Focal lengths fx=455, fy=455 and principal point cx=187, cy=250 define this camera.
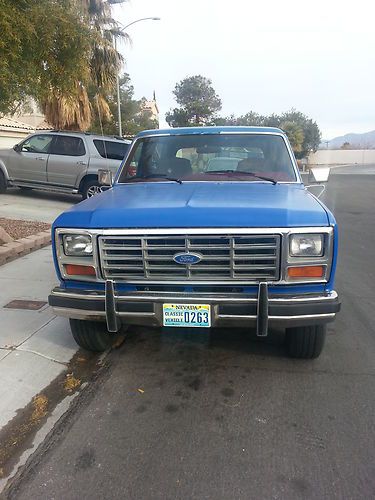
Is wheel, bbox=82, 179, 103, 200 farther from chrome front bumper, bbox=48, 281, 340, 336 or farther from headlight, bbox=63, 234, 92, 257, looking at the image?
chrome front bumper, bbox=48, 281, 340, 336

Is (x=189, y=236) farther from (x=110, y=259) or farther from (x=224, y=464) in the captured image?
(x=224, y=464)

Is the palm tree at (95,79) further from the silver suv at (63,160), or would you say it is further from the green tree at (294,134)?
the green tree at (294,134)

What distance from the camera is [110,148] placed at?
40.2 feet

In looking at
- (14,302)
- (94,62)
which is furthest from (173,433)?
(94,62)

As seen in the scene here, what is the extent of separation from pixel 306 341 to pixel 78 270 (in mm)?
1865

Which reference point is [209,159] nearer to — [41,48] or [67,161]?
[41,48]

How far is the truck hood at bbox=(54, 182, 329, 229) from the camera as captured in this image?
3039 millimetres

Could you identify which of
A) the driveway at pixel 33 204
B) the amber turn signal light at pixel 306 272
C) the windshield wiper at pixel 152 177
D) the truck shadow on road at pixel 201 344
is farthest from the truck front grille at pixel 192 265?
the driveway at pixel 33 204

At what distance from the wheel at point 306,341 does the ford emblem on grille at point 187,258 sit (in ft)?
3.48

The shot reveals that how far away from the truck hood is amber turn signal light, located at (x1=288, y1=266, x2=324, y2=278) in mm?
306

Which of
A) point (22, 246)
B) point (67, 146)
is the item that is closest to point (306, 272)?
point (22, 246)

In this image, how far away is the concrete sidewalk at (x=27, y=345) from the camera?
3.36m

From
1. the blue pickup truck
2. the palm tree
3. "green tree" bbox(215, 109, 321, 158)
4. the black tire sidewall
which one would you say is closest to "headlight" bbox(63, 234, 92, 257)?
the blue pickup truck

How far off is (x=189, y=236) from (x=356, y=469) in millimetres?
1693
